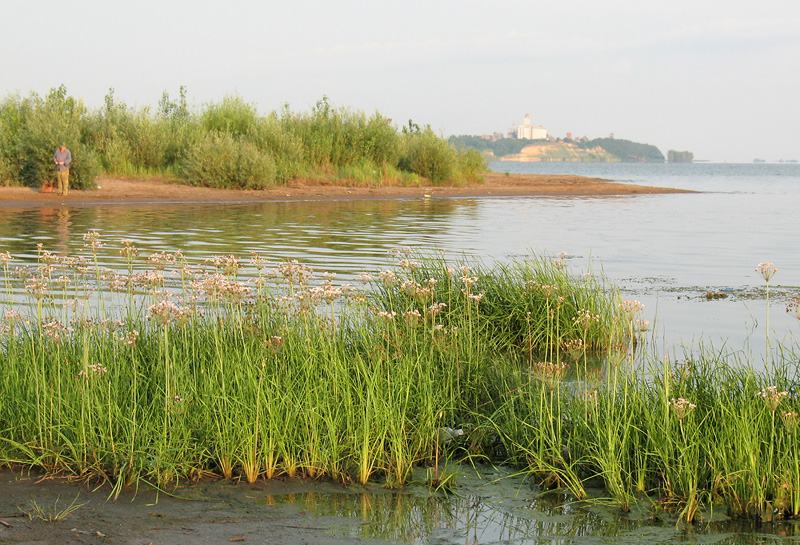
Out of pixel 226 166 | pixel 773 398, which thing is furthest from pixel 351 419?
pixel 226 166

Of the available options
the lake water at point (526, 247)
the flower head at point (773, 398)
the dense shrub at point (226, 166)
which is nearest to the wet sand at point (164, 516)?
the lake water at point (526, 247)

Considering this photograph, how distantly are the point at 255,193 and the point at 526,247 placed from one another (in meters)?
18.3

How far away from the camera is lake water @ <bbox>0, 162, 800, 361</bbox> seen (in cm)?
1088

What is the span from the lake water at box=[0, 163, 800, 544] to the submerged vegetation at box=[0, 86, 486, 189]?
426 cm

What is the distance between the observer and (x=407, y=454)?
4.84 meters

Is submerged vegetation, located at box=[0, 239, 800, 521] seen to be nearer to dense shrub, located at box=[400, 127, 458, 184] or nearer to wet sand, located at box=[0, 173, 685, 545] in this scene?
wet sand, located at box=[0, 173, 685, 545]

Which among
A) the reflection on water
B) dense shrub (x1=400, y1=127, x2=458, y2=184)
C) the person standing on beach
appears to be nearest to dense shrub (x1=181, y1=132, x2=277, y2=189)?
the person standing on beach

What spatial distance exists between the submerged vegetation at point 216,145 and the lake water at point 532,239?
4198 mm

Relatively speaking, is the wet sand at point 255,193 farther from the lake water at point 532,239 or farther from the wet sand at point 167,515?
the wet sand at point 167,515

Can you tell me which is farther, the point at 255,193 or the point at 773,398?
the point at 255,193

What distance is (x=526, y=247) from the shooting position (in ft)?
58.7

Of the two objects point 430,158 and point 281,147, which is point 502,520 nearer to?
point 281,147

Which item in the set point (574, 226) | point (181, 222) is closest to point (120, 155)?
point (181, 222)

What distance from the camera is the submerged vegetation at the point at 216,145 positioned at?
3080 cm
